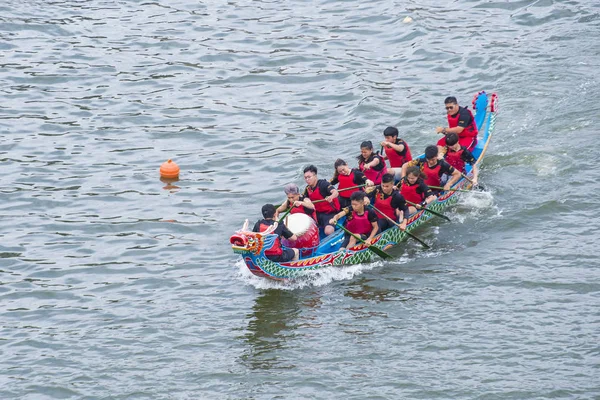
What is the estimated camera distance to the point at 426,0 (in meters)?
36.1

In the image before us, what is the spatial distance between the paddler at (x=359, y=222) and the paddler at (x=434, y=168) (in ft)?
6.46

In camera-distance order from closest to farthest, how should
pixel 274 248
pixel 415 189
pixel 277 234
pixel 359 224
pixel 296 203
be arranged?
pixel 274 248 < pixel 277 234 < pixel 296 203 < pixel 359 224 < pixel 415 189

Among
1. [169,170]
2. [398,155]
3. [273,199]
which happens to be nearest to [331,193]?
[398,155]

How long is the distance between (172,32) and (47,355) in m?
20.0

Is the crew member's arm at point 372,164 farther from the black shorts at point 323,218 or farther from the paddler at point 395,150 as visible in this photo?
the black shorts at point 323,218

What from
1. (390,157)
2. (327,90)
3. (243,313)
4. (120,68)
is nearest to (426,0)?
(327,90)

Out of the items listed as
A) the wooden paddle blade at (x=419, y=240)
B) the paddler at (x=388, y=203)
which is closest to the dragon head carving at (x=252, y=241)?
the paddler at (x=388, y=203)

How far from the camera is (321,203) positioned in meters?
19.9

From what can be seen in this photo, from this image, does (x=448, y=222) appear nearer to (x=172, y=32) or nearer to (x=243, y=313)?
(x=243, y=313)

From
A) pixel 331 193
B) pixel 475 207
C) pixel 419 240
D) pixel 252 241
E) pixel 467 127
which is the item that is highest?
pixel 467 127

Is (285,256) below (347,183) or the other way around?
below

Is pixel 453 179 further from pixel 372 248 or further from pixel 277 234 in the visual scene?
pixel 277 234

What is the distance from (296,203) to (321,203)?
90 cm

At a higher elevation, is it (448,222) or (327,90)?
(327,90)
